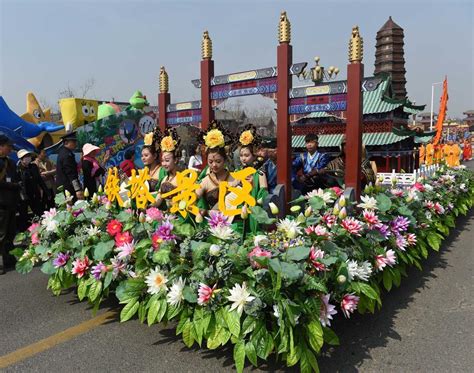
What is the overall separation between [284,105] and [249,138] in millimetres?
972

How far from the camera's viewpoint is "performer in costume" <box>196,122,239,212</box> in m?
3.67

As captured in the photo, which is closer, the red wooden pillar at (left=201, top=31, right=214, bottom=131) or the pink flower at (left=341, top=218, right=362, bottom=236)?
the pink flower at (left=341, top=218, right=362, bottom=236)

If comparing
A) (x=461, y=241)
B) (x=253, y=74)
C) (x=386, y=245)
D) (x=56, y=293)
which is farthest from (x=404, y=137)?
(x=56, y=293)

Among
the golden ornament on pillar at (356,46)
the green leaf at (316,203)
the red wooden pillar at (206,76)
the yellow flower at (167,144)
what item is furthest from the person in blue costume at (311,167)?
the green leaf at (316,203)

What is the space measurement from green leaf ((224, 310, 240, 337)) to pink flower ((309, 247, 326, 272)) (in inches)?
22.1

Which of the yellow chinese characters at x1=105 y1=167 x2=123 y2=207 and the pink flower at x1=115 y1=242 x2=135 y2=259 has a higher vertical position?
the yellow chinese characters at x1=105 y1=167 x2=123 y2=207

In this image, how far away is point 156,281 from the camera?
2.64 m

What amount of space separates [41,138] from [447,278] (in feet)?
38.5

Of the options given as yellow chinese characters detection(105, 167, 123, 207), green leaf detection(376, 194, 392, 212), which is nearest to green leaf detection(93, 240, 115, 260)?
yellow chinese characters detection(105, 167, 123, 207)

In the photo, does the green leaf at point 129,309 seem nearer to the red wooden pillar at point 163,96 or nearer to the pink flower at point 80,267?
the pink flower at point 80,267

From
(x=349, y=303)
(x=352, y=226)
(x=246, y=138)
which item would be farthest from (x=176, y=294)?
(x=246, y=138)

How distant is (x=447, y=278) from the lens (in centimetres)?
435

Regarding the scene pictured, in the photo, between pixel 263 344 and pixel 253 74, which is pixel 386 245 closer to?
pixel 263 344

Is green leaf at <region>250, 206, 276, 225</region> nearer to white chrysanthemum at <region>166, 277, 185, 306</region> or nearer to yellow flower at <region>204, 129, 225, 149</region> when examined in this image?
white chrysanthemum at <region>166, 277, 185, 306</region>
